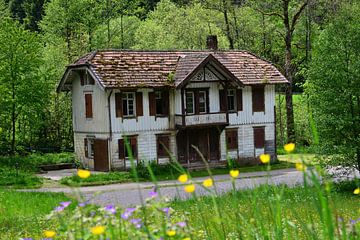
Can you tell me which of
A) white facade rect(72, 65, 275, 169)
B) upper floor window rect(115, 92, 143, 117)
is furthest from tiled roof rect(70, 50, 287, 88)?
upper floor window rect(115, 92, 143, 117)

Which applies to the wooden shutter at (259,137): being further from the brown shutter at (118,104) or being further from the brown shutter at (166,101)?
the brown shutter at (118,104)

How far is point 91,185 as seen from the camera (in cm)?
3189

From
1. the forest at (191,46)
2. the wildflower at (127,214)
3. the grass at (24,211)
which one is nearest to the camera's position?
the wildflower at (127,214)

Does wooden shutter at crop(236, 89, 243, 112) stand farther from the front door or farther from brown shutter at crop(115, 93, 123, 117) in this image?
the front door

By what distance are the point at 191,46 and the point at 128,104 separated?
22.2 metres

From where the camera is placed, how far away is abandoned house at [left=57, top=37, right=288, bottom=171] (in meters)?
36.0

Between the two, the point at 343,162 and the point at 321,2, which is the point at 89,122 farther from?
the point at 321,2

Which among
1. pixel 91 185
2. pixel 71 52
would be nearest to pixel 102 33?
pixel 71 52

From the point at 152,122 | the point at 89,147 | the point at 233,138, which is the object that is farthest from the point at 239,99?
the point at 89,147

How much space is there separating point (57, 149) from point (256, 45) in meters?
22.1

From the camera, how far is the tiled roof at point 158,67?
35844mm

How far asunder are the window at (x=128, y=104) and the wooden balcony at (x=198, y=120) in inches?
103

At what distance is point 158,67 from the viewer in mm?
37906

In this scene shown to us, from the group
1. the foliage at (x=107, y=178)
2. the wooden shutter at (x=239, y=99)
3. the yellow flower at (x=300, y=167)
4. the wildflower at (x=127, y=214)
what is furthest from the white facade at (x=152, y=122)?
the yellow flower at (x=300, y=167)
